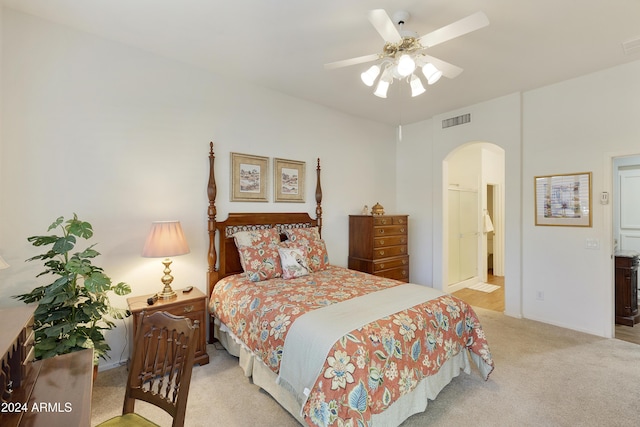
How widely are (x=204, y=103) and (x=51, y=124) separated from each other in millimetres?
1376

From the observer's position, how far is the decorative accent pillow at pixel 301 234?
3670 millimetres

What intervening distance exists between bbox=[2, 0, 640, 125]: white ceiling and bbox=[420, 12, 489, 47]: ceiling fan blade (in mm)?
424

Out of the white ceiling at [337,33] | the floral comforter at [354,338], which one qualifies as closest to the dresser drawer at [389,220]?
the floral comforter at [354,338]

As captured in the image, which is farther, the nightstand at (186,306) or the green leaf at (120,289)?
the nightstand at (186,306)

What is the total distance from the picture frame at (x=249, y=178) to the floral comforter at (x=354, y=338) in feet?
3.38

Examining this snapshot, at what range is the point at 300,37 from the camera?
2.64 metres

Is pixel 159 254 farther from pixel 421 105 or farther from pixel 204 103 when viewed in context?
pixel 421 105

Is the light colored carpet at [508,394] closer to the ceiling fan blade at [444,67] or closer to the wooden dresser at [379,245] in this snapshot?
the wooden dresser at [379,245]

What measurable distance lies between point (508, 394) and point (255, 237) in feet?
8.99

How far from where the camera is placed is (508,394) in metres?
2.33

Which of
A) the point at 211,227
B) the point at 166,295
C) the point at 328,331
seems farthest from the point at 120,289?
the point at 328,331

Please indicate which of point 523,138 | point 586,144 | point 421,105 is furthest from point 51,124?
point 586,144

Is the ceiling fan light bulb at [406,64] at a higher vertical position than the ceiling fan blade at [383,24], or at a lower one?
lower

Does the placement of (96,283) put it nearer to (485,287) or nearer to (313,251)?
(313,251)
